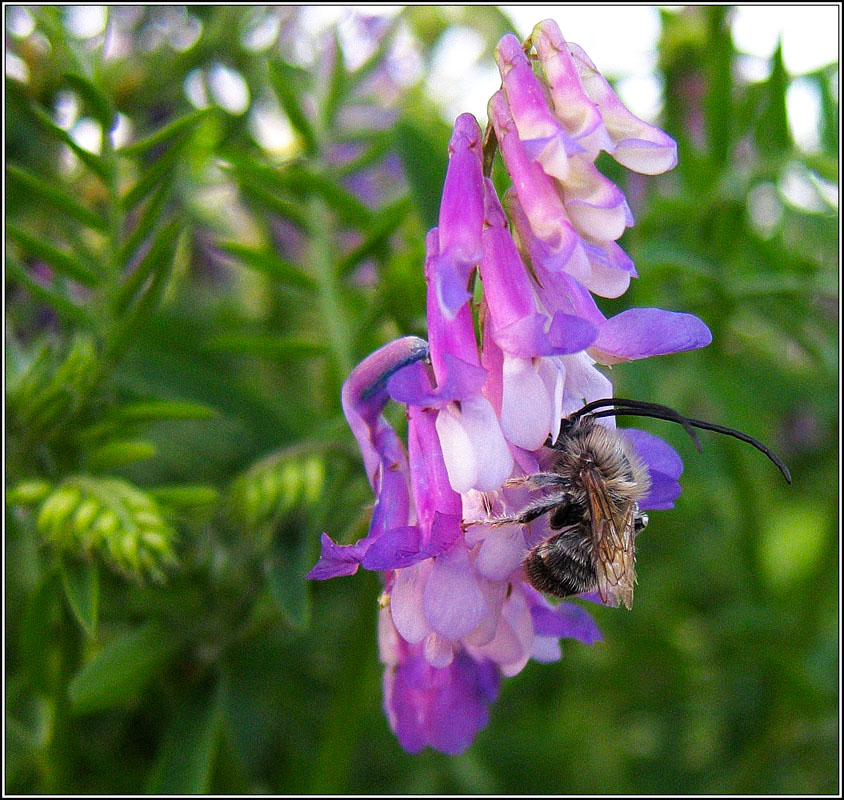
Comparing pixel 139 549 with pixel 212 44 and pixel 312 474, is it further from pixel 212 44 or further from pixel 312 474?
pixel 212 44

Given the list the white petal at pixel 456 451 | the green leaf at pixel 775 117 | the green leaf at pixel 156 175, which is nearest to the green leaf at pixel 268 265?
the green leaf at pixel 156 175

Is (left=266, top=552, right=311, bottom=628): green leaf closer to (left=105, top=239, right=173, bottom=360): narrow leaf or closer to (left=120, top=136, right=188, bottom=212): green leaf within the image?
(left=105, top=239, right=173, bottom=360): narrow leaf

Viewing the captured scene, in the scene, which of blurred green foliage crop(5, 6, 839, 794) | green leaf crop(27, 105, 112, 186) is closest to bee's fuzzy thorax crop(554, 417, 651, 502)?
blurred green foliage crop(5, 6, 839, 794)

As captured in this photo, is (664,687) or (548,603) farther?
(664,687)

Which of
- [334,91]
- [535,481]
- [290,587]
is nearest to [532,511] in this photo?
[535,481]

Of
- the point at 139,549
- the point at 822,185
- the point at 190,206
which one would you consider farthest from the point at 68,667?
the point at 822,185

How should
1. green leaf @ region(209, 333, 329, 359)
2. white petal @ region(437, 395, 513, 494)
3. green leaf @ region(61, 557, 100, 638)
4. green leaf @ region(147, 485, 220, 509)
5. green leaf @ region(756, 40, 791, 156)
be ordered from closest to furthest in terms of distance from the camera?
1. white petal @ region(437, 395, 513, 494)
2. green leaf @ region(61, 557, 100, 638)
3. green leaf @ region(147, 485, 220, 509)
4. green leaf @ region(209, 333, 329, 359)
5. green leaf @ region(756, 40, 791, 156)
